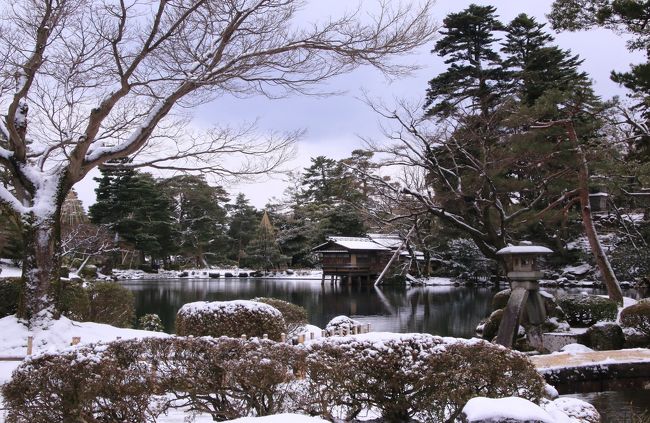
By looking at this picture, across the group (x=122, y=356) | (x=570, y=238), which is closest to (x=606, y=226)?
(x=570, y=238)

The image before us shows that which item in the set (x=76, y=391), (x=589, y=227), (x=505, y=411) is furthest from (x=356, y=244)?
(x=505, y=411)

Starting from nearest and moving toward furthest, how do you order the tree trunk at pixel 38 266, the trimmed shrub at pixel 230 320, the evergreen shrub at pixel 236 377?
the evergreen shrub at pixel 236 377
the trimmed shrub at pixel 230 320
the tree trunk at pixel 38 266

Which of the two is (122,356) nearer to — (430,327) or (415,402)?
(415,402)

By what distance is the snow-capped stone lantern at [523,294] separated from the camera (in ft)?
37.7

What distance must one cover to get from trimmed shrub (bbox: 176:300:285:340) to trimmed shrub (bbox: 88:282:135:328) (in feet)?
14.2

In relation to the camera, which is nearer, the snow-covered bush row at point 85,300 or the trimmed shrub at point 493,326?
the snow-covered bush row at point 85,300

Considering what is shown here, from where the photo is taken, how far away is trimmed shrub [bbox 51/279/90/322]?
10719mm

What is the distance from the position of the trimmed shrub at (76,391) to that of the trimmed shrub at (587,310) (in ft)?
39.3

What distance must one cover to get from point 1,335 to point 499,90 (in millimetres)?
22953

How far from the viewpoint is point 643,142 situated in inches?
598

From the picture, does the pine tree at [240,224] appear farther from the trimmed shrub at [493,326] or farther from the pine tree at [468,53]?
the trimmed shrub at [493,326]

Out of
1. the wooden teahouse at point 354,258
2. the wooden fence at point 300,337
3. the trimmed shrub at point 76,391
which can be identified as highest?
the wooden teahouse at point 354,258

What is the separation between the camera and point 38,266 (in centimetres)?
996

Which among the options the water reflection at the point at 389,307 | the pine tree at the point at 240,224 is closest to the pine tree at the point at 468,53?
the water reflection at the point at 389,307
